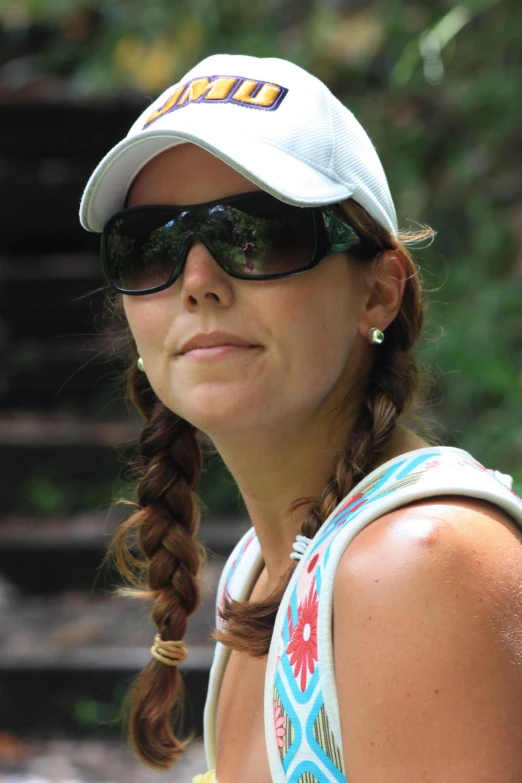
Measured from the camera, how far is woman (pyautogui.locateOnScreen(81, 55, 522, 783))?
3.86 feet

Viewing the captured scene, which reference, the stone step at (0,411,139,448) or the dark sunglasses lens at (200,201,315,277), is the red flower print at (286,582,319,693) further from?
the stone step at (0,411,139,448)

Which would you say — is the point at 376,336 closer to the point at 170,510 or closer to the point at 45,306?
the point at 170,510

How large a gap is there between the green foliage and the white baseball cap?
2094 millimetres

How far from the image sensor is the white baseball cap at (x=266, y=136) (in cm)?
149

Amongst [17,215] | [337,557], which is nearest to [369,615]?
[337,557]

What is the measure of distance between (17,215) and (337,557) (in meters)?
5.41

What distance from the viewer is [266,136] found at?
151 centimetres

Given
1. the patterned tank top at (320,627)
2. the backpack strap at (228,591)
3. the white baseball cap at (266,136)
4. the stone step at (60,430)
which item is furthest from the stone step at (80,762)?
the white baseball cap at (266,136)

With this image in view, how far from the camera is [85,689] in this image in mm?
4363

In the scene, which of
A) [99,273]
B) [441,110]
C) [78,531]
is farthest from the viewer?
[99,273]

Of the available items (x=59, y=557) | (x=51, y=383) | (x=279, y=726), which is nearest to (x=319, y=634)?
(x=279, y=726)

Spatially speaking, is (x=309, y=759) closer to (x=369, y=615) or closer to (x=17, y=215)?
(x=369, y=615)

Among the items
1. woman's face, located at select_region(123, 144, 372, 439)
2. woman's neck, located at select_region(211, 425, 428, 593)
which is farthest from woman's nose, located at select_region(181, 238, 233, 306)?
woman's neck, located at select_region(211, 425, 428, 593)

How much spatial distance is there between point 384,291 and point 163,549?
0.66 meters
